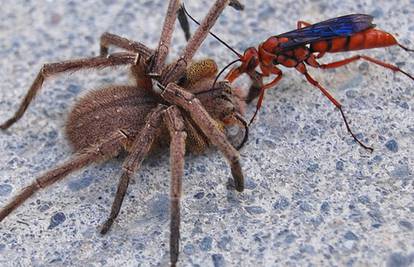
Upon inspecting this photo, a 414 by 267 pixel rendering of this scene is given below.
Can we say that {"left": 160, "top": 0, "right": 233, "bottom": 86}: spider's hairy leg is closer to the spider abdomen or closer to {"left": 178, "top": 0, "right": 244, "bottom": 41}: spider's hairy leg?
the spider abdomen

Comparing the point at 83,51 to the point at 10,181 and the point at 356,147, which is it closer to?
the point at 10,181

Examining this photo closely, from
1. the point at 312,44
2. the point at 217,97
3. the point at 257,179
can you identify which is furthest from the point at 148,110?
the point at 312,44

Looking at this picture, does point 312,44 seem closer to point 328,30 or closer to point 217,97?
point 328,30

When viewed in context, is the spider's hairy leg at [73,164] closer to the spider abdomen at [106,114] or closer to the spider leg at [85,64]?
the spider abdomen at [106,114]

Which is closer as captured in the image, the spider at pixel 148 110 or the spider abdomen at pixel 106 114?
the spider at pixel 148 110

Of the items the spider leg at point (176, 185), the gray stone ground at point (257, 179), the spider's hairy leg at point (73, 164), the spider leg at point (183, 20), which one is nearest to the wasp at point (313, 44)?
the gray stone ground at point (257, 179)

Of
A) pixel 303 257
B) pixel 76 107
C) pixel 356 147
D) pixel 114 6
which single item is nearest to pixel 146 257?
pixel 303 257
